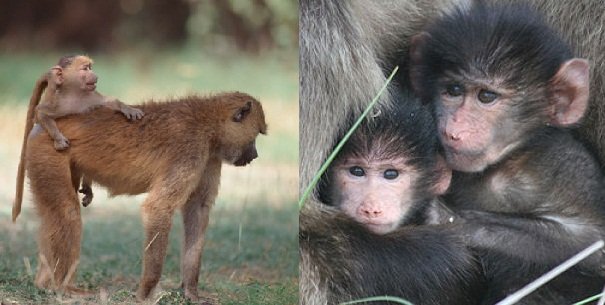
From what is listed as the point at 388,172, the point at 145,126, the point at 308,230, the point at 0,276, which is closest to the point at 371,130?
the point at 388,172

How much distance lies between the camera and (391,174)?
345 cm

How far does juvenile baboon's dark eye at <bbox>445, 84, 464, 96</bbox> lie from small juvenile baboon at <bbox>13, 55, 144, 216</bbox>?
1125 mm

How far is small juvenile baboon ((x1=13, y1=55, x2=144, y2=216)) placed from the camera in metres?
3.69

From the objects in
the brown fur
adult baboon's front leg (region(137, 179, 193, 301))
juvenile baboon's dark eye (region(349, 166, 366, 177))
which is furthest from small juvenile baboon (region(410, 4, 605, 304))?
adult baboon's front leg (region(137, 179, 193, 301))

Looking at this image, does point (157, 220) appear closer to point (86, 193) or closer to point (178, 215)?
point (86, 193)

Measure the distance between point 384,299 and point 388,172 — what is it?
45 centimetres

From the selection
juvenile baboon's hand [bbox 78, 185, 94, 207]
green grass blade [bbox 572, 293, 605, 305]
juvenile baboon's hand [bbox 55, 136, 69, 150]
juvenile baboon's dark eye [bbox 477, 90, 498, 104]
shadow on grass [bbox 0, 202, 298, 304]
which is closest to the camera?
juvenile baboon's dark eye [bbox 477, 90, 498, 104]

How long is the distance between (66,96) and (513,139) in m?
1.58

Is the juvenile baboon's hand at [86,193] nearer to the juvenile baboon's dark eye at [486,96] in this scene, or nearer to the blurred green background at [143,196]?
the blurred green background at [143,196]

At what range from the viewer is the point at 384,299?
3.54 metres

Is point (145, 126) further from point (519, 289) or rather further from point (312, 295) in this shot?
point (519, 289)

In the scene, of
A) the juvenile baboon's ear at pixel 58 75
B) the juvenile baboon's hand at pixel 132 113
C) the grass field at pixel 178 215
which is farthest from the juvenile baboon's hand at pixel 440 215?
the juvenile baboon's ear at pixel 58 75

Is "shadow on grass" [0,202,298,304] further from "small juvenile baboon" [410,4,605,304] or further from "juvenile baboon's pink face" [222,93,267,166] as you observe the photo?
"small juvenile baboon" [410,4,605,304]

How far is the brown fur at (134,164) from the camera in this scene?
371 centimetres
